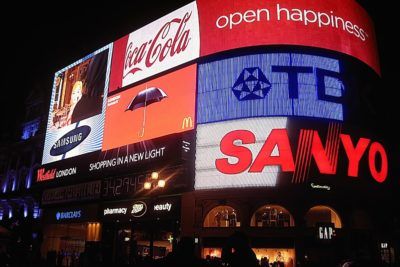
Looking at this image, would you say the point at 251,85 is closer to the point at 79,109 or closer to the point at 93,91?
the point at 93,91

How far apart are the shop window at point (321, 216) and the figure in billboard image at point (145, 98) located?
12.6 metres

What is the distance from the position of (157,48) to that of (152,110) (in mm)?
5054

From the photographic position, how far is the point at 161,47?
32750mm

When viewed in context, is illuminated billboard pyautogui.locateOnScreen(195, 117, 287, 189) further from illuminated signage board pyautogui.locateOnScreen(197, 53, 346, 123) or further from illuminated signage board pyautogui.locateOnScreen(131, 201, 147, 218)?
illuminated signage board pyautogui.locateOnScreen(131, 201, 147, 218)

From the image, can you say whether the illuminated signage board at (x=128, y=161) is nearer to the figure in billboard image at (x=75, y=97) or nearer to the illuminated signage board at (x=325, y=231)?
the figure in billboard image at (x=75, y=97)

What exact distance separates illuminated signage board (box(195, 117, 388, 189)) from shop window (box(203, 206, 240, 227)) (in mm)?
2131

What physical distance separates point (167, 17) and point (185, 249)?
28478mm

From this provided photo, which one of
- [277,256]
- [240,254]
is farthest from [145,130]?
[240,254]

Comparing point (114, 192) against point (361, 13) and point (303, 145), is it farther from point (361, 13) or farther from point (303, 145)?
point (361, 13)

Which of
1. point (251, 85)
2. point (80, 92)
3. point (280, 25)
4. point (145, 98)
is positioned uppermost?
point (280, 25)

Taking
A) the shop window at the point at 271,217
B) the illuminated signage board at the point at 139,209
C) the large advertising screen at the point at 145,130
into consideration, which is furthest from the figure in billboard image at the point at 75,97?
the shop window at the point at 271,217

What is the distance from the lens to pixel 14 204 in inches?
1874

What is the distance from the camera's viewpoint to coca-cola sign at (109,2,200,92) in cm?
3083

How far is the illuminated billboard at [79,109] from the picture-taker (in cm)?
3600
